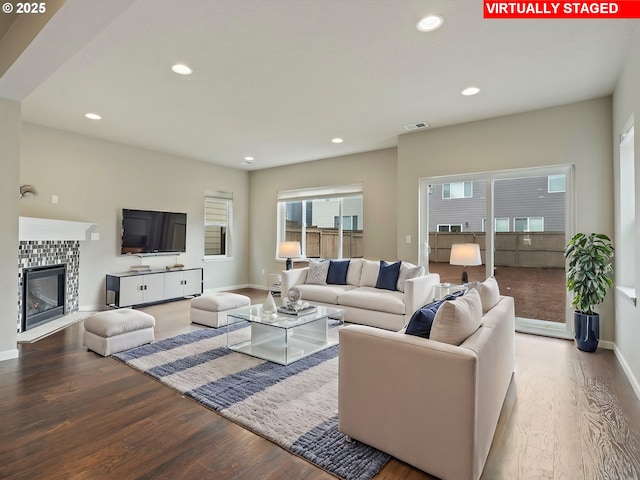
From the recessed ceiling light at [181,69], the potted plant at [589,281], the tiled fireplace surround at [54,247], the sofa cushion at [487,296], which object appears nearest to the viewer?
the sofa cushion at [487,296]

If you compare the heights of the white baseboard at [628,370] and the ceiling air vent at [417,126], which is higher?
the ceiling air vent at [417,126]

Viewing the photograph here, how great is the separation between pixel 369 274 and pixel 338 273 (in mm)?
508

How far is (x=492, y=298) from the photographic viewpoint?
2.56 m

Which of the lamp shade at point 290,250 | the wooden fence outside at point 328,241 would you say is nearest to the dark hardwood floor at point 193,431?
the lamp shade at point 290,250

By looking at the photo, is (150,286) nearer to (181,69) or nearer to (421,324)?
(181,69)

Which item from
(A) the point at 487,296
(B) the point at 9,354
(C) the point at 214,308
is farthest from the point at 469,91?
(B) the point at 9,354

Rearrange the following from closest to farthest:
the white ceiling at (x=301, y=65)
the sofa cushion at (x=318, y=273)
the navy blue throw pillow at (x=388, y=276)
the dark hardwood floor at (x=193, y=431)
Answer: the dark hardwood floor at (x=193, y=431) < the white ceiling at (x=301, y=65) < the navy blue throw pillow at (x=388, y=276) < the sofa cushion at (x=318, y=273)

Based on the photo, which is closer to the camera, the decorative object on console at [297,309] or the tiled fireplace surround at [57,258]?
the decorative object on console at [297,309]

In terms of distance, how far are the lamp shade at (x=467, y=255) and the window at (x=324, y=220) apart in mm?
2384

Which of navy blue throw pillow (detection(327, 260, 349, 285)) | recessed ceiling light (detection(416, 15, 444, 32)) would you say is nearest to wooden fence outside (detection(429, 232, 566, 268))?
navy blue throw pillow (detection(327, 260, 349, 285))

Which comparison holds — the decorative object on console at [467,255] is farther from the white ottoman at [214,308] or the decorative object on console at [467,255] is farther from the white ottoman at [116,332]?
the white ottoman at [116,332]

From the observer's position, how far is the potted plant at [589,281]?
3.47 metres

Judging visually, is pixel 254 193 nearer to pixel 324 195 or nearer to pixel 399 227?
pixel 324 195

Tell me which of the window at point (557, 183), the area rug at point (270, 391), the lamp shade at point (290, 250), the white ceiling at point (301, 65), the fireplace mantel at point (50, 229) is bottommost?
the area rug at point (270, 391)
